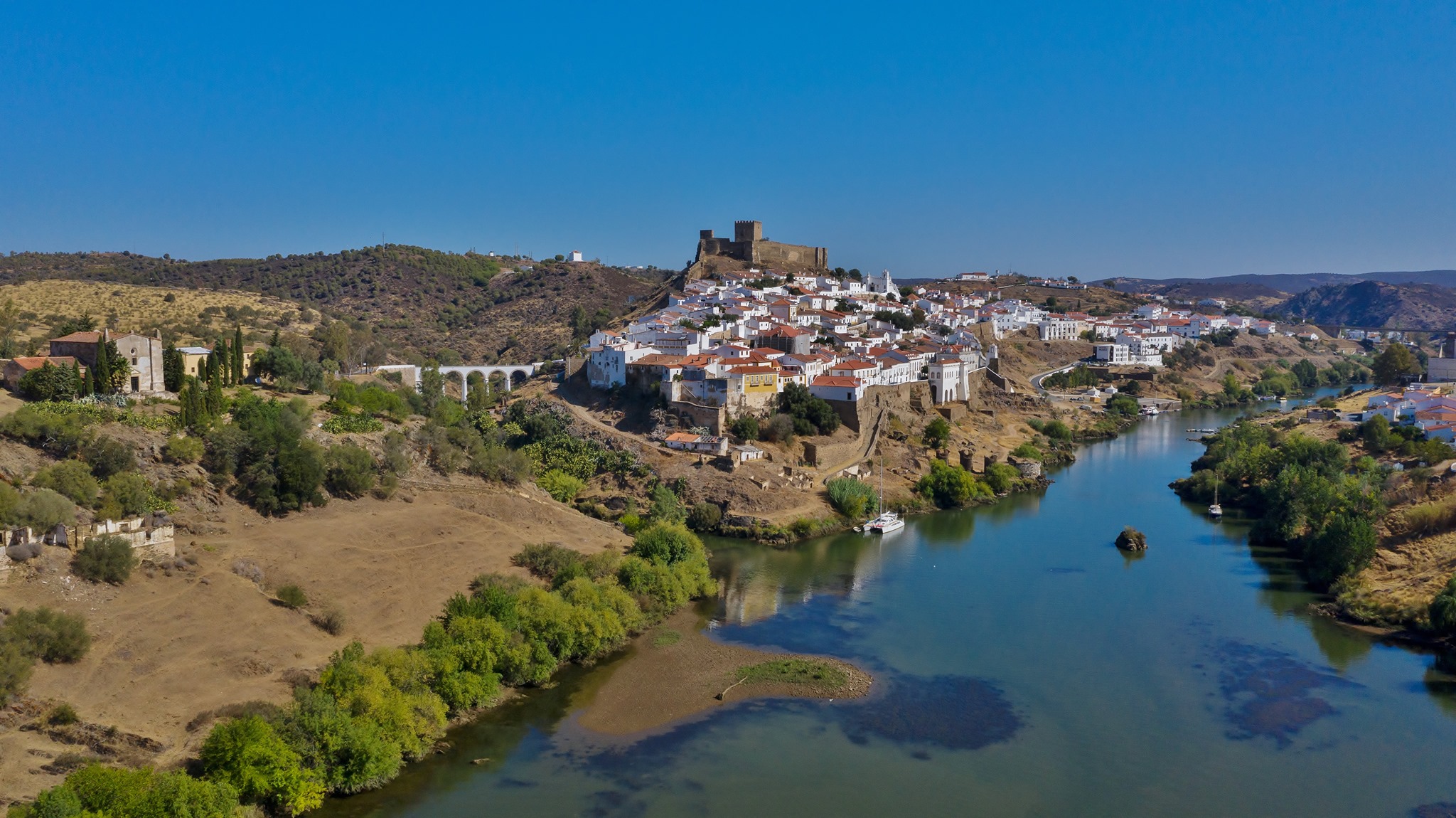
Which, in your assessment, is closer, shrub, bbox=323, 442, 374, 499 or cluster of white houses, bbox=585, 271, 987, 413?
shrub, bbox=323, 442, 374, 499

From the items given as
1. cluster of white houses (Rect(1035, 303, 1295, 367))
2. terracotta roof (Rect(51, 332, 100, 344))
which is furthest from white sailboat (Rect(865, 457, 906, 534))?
cluster of white houses (Rect(1035, 303, 1295, 367))

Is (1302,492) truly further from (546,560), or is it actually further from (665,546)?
(546,560)

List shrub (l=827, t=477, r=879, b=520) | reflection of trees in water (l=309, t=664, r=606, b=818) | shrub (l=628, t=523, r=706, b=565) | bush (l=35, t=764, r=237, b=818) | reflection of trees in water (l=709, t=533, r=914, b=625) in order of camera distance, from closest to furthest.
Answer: bush (l=35, t=764, r=237, b=818), reflection of trees in water (l=309, t=664, r=606, b=818), shrub (l=628, t=523, r=706, b=565), reflection of trees in water (l=709, t=533, r=914, b=625), shrub (l=827, t=477, r=879, b=520)

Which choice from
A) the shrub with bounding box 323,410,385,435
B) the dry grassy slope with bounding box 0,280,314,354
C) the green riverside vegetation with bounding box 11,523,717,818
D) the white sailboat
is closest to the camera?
the green riverside vegetation with bounding box 11,523,717,818

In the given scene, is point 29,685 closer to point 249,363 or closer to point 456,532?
point 456,532

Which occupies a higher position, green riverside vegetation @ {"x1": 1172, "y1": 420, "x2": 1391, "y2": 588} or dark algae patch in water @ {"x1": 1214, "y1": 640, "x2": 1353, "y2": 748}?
green riverside vegetation @ {"x1": 1172, "y1": 420, "x2": 1391, "y2": 588}

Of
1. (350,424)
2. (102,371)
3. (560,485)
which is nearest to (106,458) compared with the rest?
(102,371)

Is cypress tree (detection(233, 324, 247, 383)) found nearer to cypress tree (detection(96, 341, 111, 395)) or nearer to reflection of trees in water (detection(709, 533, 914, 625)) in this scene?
cypress tree (detection(96, 341, 111, 395))

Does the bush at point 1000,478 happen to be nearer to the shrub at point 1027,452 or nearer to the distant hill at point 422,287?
the shrub at point 1027,452

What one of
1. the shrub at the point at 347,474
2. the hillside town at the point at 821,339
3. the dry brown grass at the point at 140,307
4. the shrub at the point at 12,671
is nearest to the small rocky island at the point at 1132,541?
the hillside town at the point at 821,339
